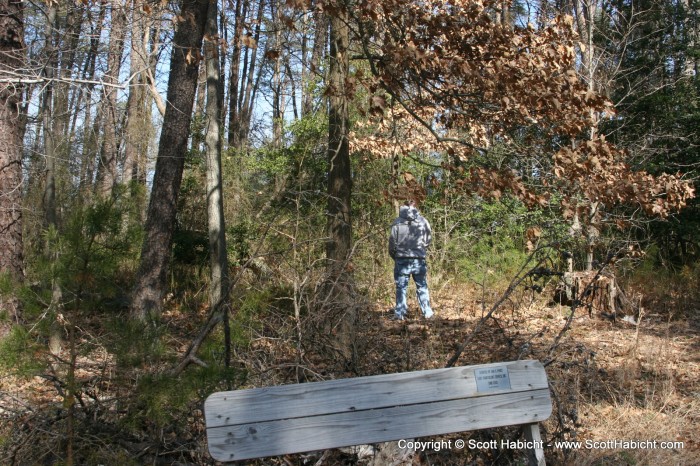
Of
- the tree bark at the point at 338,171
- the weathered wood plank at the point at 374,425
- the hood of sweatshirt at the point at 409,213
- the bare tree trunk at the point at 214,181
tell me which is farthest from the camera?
the hood of sweatshirt at the point at 409,213

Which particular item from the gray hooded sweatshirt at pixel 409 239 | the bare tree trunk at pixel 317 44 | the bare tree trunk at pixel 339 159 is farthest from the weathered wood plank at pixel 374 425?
the gray hooded sweatshirt at pixel 409 239

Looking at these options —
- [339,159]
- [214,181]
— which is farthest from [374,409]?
[214,181]

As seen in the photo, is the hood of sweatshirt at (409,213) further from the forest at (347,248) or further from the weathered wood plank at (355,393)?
the weathered wood plank at (355,393)

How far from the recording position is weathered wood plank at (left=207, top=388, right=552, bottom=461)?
9.97ft

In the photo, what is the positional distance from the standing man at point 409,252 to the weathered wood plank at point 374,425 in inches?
232

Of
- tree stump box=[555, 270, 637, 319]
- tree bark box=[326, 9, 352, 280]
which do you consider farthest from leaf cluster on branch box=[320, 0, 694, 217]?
tree stump box=[555, 270, 637, 319]

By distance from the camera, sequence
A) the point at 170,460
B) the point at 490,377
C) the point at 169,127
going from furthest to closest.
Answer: the point at 169,127 < the point at 170,460 < the point at 490,377

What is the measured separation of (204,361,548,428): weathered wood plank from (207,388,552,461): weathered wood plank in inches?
1.3

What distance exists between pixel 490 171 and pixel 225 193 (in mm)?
8171

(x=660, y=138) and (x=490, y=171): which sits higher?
(x=660, y=138)

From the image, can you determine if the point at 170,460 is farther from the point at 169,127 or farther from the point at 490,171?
the point at 169,127

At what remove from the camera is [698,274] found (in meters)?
11.5

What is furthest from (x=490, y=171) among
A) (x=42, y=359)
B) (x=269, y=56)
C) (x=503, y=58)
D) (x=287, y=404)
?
(x=42, y=359)

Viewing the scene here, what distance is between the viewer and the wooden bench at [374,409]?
304cm
